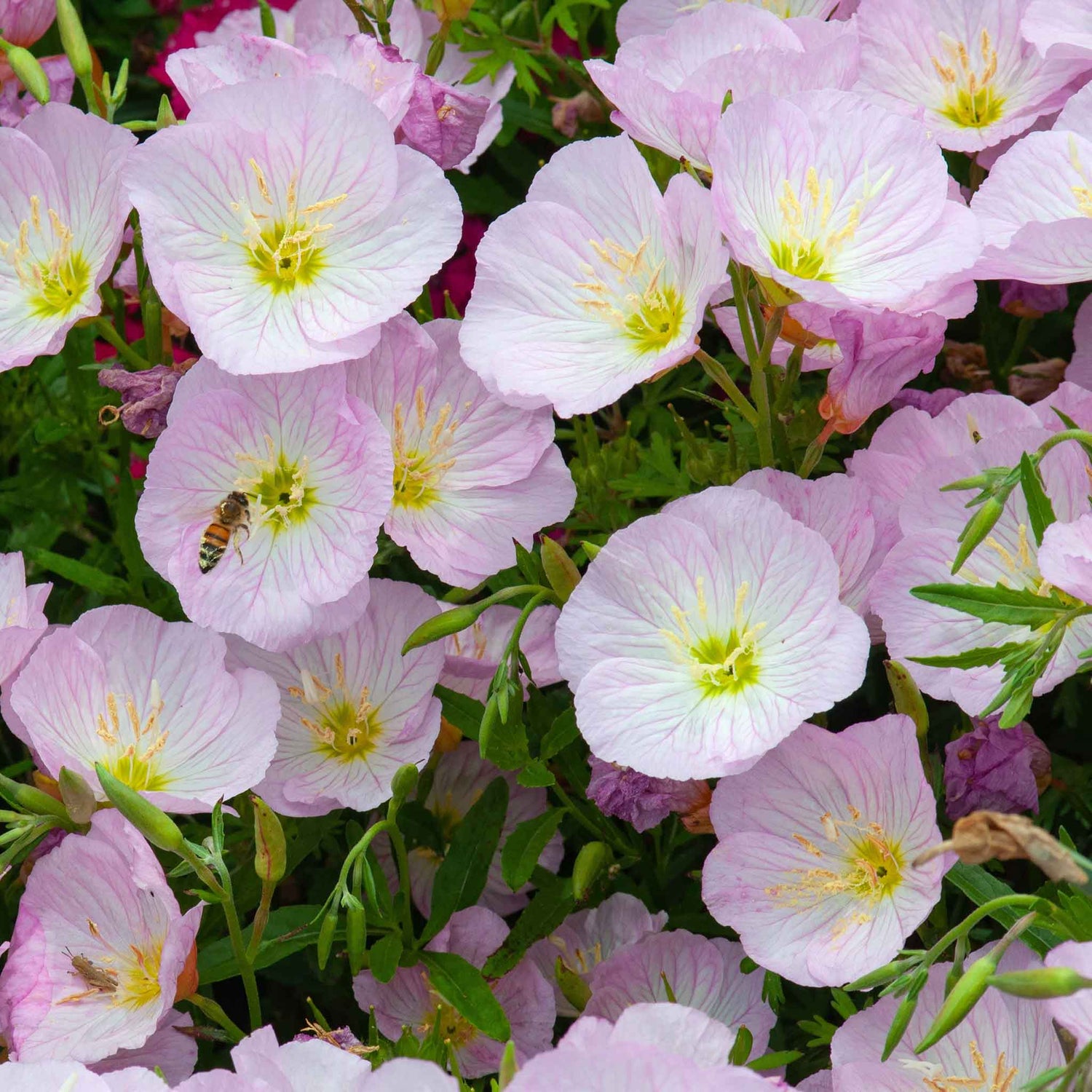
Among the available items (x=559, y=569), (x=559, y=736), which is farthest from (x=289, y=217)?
(x=559, y=736)

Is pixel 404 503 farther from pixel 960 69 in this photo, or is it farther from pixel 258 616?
pixel 960 69

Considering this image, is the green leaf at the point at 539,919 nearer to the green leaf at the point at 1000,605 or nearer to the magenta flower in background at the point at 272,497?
the magenta flower in background at the point at 272,497

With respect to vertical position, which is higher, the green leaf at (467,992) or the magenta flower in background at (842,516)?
the magenta flower in background at (842,516)

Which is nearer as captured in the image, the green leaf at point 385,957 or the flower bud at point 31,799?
the flower bud at point 31,799

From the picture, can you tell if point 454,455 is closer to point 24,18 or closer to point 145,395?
point 145,395

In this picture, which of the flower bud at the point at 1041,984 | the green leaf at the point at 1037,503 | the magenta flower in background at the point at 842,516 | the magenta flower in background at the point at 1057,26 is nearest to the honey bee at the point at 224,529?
the magenta flower in background at the point at 842,516

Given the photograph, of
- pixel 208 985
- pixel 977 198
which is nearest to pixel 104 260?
pixel 208 985

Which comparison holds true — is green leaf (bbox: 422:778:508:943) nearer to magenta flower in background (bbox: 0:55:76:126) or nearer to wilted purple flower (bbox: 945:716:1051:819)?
wilted purple flower (bbox: 945:716:1051:819)
